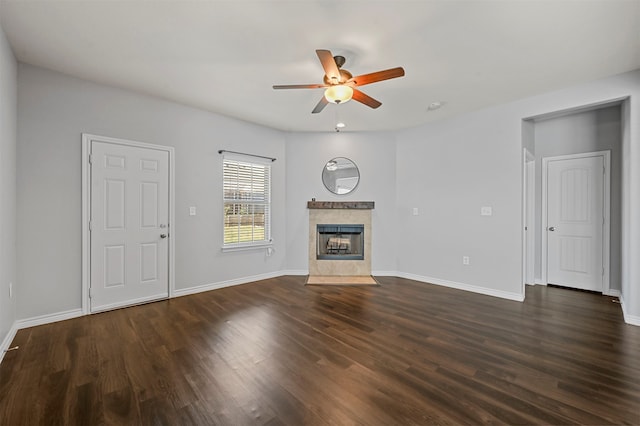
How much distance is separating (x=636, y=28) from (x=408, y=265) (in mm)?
3755

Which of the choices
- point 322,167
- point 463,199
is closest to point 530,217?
point 463,199

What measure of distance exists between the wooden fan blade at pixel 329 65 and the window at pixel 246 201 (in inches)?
96.7

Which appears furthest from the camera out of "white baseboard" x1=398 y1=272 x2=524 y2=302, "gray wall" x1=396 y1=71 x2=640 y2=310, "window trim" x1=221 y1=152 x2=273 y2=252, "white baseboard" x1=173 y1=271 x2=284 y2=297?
"window trim" x1=221 y1=152 x2=273 y2=252

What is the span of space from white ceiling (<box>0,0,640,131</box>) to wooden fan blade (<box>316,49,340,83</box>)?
263mm

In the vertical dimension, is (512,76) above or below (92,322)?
above

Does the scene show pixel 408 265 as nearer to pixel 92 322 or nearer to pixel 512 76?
pixel 512 76

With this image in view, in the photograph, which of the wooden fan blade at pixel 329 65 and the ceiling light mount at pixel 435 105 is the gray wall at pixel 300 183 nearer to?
the ceiling light mount at pixel 435 105

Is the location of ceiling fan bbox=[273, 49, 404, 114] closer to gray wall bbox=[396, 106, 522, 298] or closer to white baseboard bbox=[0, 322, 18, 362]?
gray wall bbox=[396, 106, 522, 298]

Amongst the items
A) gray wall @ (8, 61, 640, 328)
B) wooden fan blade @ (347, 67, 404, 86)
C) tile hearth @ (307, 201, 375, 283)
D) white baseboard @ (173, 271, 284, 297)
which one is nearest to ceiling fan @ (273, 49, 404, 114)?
wooden fan blade @ (347, 67, 404, 86)

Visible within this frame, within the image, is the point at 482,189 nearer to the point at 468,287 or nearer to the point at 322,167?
the point at 468,287

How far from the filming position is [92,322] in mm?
2916

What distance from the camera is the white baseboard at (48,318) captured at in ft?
8.99

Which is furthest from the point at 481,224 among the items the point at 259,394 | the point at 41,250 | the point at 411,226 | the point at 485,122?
the point at 41,250

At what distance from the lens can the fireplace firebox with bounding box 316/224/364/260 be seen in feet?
16.7
